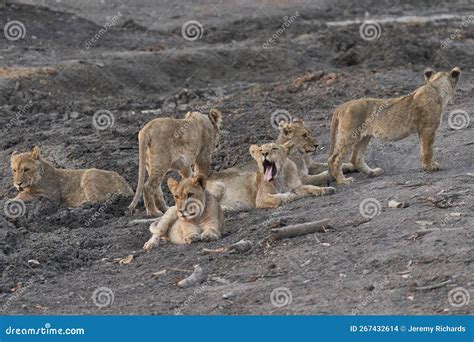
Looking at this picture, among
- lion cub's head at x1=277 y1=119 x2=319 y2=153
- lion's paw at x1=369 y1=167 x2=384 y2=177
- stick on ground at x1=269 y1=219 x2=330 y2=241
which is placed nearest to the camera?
stick on ground at x1=269 y1=219 x2=330 y2=241

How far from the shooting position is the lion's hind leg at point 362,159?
14.7 m

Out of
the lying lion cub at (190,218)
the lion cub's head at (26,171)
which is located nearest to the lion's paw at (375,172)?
the lying lion cub at (190,218)

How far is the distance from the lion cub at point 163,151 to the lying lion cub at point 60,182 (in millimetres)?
672

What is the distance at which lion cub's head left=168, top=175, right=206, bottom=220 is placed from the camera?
39.3 ft

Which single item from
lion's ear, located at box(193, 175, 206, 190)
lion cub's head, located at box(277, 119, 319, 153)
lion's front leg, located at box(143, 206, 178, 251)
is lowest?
lion's front leg, located at box(143, 206, 178, 251)

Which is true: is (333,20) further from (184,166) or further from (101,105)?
(184,166)

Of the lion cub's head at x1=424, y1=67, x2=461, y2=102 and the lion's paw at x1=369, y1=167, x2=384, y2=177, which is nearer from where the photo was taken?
the lion cub's head at x1=424, y1=67, x2=461, y2=102

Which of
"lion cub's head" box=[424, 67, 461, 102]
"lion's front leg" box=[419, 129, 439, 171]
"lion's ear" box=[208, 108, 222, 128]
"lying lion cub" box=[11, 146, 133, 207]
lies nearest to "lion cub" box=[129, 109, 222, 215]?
"lion's ear" box=[208, 108, 222, 128]

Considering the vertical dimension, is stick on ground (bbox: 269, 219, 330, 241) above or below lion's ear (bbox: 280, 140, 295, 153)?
below

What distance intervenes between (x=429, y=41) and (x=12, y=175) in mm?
13099

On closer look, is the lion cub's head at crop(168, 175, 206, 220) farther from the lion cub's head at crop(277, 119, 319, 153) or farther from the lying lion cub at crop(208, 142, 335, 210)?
the lion cub's head at crop(277, 119, 319, 153)

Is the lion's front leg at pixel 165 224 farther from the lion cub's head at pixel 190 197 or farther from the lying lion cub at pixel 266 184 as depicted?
the lying lion cub at pixel 266 184

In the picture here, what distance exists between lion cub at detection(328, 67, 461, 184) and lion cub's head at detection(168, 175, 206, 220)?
2622 mm

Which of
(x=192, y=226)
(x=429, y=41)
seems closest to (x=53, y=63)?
(x=429, y=41)
